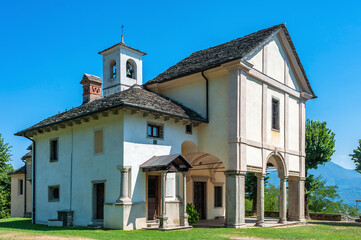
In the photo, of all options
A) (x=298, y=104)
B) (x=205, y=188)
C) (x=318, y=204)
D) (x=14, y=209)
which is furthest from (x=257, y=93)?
(x=318, y=204)

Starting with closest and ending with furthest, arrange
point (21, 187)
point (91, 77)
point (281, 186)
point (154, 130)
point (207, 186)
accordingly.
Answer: point (154, 130)
point (281, 186)
point (207, 186)
point (91, 77)
point (21, 187)

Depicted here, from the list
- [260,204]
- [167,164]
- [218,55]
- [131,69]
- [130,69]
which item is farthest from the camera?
[131,69]

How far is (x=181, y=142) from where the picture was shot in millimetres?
18875

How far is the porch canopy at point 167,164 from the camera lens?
1588 cm

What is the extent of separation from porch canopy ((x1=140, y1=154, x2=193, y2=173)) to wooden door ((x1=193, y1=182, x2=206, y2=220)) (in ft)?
23.2

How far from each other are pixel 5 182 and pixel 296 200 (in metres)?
27.4

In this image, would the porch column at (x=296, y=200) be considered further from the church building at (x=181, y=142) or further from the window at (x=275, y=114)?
the window at (x=275, y=114)

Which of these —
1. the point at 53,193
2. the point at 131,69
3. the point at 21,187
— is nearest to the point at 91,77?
the point at 131,69

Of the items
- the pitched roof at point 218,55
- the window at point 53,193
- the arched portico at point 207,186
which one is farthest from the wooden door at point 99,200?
the pitched roof at point 218,55

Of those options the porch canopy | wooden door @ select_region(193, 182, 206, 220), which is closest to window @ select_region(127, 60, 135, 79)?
wooden door @ select_region(193, 182, 206, 220)

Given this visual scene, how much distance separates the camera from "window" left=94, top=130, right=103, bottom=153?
17844 mm

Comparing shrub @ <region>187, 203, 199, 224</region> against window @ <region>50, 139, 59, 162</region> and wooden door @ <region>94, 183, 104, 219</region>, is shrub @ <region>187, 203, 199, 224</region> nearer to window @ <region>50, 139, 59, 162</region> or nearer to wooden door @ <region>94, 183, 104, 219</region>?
wooden door @ <region>94, 183, 104, 219</region>

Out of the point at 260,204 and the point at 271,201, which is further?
the point at 271,201

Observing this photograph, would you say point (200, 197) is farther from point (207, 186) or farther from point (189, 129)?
point (189, 129)
